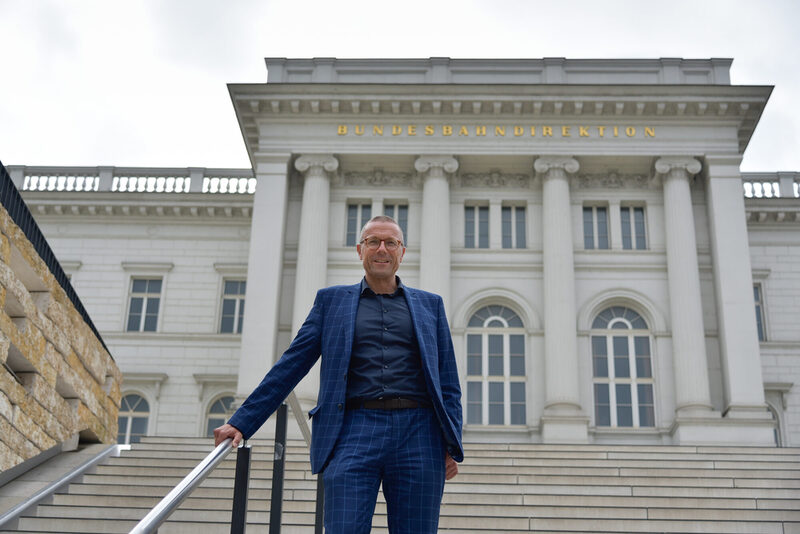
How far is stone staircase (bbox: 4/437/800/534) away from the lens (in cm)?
797

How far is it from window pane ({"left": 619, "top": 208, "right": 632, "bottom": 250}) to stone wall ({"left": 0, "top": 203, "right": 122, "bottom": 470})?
1751 cm

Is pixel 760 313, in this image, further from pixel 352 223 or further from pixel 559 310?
pixel 352 223

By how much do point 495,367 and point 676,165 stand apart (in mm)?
7011

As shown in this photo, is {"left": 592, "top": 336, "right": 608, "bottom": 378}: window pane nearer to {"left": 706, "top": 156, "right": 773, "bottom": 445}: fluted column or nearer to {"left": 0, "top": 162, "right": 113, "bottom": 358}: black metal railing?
{"left": 706, "top": 156, "right": 773, "bottom": 445}: fluted column

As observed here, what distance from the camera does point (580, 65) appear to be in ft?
93.4

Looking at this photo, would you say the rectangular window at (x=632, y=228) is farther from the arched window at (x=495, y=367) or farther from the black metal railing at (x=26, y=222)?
the black metal railing at (x=26, y=222)

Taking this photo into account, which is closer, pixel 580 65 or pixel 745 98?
pixel 745 98

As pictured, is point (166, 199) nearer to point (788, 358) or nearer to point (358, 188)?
point (358, 188)

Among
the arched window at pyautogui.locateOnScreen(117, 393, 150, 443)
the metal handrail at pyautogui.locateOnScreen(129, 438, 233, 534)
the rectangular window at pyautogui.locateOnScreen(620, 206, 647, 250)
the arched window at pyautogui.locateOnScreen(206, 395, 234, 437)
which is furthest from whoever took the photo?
the arched window at pyautogui.locateOnScreen(206, 395, 234, 437)

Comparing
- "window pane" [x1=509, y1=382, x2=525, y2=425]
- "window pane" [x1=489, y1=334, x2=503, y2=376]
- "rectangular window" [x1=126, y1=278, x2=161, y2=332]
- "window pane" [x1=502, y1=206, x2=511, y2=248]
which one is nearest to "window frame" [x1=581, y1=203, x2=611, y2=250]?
"window pane" [x1=502, y1=206, x2=511, y2=248]

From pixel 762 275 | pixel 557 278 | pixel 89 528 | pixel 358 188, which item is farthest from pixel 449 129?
pixel 89 528

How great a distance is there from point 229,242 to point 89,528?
2598cm

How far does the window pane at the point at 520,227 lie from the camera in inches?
1075

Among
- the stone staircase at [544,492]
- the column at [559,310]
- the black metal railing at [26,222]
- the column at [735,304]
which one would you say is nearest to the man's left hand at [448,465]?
the stone staircase at [544,492]
